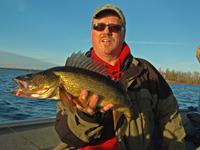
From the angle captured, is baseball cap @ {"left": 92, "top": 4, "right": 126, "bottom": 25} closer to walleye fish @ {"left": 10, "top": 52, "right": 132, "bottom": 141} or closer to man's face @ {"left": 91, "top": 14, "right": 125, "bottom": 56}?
man's face @ {"left": 91, "top": 14, "right": 125, "bottom": 56}

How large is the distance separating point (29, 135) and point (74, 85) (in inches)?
102

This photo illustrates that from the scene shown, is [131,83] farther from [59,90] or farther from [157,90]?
[59,90]

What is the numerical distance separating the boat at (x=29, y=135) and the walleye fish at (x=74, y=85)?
198cm

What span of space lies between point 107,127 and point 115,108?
64cm

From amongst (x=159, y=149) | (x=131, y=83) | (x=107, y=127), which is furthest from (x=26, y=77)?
(x=159, y=149)

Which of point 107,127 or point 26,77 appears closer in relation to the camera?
point 26,77

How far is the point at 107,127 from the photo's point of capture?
253 cm

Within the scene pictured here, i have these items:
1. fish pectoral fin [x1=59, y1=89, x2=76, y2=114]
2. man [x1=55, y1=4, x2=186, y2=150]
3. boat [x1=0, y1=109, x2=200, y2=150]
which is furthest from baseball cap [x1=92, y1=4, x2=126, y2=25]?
boat [x1=0, y1=109, x2=200, y2=150]

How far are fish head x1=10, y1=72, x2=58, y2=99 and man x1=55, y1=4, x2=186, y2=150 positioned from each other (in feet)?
1.54

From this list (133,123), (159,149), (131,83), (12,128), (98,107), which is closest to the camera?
(98,107)

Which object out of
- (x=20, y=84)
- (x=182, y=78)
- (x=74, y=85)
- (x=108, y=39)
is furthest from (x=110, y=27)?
(x=182, y=78)

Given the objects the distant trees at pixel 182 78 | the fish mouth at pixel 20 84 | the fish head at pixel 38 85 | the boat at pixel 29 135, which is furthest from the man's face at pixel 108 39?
the distant trees at pixel 182 78

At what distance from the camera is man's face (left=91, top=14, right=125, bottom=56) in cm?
289

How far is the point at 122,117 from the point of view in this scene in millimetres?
2531
